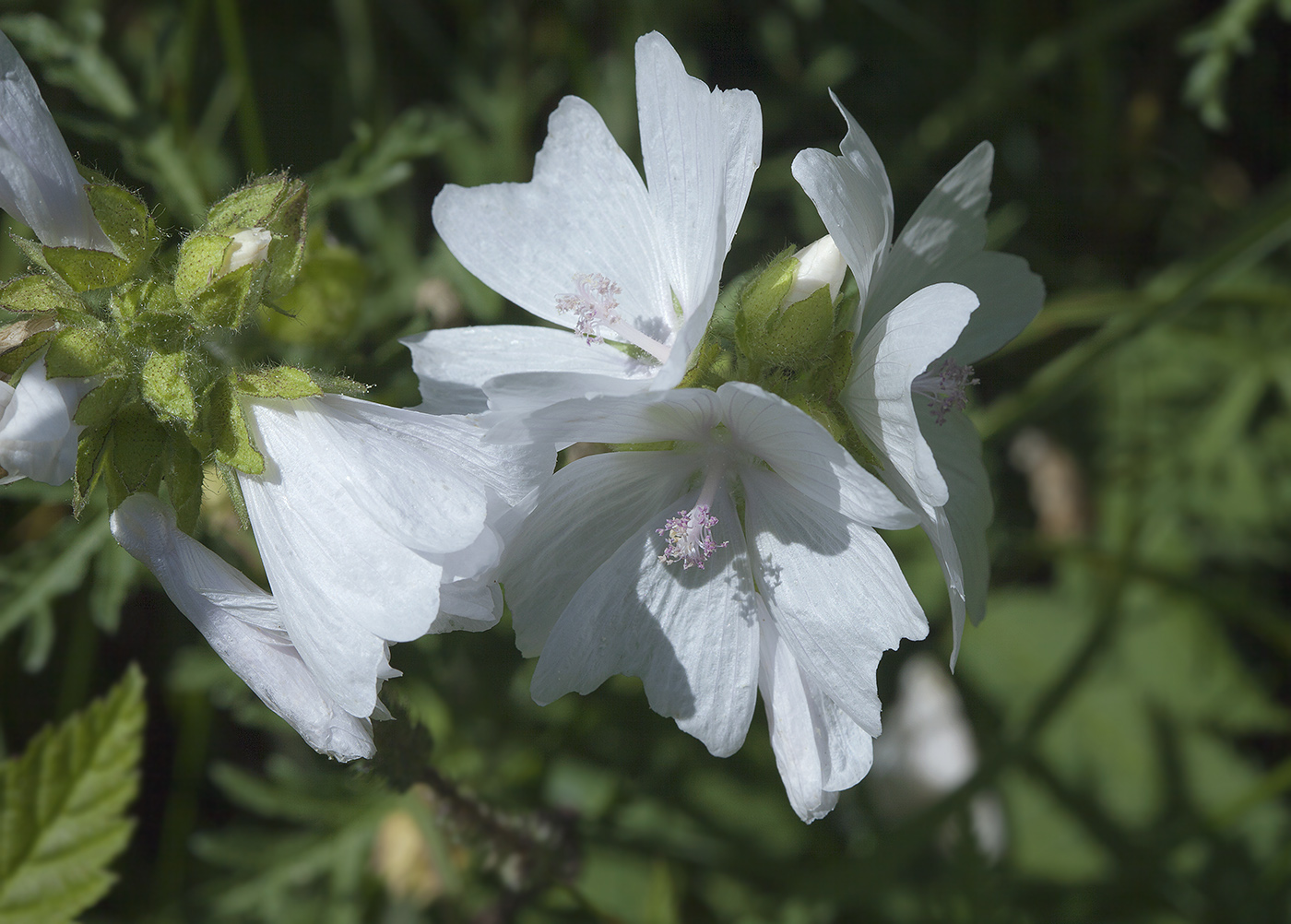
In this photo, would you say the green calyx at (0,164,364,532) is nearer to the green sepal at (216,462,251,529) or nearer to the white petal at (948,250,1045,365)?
the green sepal at (216,462,251,529)

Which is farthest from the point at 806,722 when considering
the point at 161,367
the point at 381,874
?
the point at 381,874

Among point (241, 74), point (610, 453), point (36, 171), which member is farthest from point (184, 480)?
point (241, 74)

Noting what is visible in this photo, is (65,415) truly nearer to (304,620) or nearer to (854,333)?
(304,620)

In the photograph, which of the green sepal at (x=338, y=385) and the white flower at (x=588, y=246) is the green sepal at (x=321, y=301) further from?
the green sepal at (x=338, y=385)

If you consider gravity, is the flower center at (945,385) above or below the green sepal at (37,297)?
below

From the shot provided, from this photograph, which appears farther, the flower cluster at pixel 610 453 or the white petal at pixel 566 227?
the white petal at pixel 566 227

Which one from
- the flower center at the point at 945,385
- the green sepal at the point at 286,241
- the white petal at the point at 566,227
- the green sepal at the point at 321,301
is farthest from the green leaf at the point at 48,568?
the flower center at the point at 945,385

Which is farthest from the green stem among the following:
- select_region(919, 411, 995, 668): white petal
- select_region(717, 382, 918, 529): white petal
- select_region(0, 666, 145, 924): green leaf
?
select_region(919, 411, 995, 668): white petal
